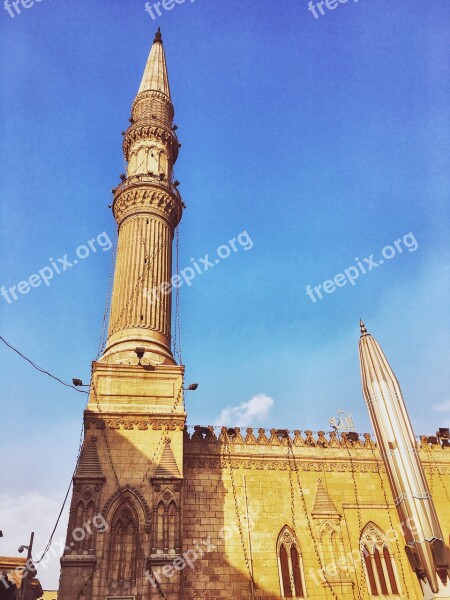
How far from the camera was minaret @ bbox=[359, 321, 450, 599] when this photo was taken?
16797 mm

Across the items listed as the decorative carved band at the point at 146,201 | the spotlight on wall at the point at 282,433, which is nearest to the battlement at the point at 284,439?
the spotlight on wall at the point at 282,433

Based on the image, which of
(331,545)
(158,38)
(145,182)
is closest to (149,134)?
(145,182)

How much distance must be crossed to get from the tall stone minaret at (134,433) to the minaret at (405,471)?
774 cm

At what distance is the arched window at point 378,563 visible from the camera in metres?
18.0

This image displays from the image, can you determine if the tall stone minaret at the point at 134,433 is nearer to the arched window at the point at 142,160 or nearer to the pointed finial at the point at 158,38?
the arched window at the point at 142,160

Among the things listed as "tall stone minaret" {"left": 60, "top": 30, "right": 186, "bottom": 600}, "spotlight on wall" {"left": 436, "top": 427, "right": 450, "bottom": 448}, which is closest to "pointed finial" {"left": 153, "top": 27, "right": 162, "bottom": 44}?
"tall stone minaret" {"left": 60, "top": 30, "right": 186, "bottom": 600}

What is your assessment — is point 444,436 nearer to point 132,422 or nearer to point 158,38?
point 132,422

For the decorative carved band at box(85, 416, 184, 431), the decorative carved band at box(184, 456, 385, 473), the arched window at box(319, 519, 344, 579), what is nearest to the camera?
the arched window at box(319, 519, 344, 579)

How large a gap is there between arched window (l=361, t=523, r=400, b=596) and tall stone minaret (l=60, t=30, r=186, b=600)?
7.43 m

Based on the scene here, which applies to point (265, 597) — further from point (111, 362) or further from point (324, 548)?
point (111, 362)

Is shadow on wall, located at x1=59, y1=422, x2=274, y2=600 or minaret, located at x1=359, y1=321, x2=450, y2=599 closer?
shadow on wall, located at x1=59, y1=422, x2=274, y2=600

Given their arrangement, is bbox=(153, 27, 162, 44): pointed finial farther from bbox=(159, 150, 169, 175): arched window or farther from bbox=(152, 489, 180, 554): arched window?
bbox=(152, 489, 180, 554): arched window

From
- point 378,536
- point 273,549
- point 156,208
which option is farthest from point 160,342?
Result: point 378,536

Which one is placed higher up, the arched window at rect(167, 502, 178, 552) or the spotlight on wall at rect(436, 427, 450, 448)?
the spotlight on wall at rect(436, 427, 450, 448)
